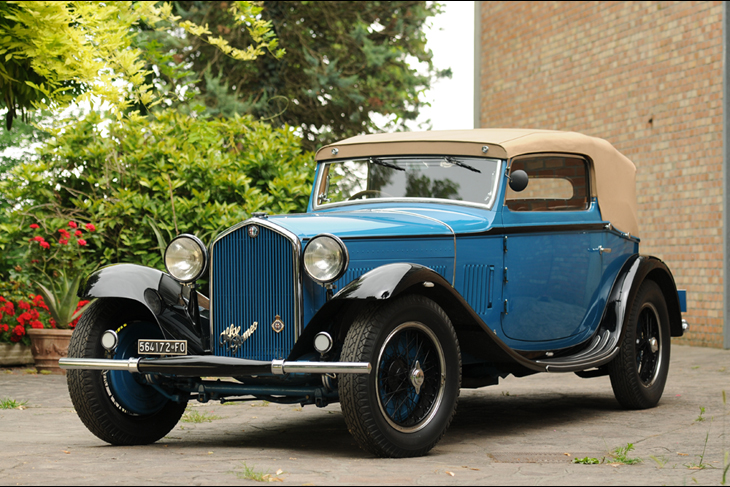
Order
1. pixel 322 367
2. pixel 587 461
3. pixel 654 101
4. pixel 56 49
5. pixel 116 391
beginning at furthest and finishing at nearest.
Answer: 1. pixel 654 101
2. pixel 56 49
3. pixel 116 391
4. pixel 587 461
5. pixel 322 367

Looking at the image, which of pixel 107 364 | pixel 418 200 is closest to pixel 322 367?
pixel 107 364

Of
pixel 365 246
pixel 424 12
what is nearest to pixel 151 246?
pixel 365 246

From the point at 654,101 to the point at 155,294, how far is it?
31.7 ft

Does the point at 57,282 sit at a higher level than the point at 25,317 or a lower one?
higher

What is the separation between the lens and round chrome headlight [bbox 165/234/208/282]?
561 centimetres

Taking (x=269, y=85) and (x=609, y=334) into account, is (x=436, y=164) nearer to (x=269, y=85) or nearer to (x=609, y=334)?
(x=609, y=334)

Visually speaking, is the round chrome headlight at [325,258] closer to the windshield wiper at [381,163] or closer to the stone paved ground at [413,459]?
the stone paved ground at [413,459]

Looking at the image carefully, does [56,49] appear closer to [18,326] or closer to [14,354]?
[18,326]

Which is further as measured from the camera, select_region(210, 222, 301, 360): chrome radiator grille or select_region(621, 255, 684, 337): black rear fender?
select_region(621, 255, 684, 337): black rear fender

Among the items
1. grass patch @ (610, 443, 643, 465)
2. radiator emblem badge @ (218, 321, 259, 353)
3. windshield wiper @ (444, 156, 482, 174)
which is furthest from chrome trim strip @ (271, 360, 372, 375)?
windshield wiper @ (444, 156, 482, 174)

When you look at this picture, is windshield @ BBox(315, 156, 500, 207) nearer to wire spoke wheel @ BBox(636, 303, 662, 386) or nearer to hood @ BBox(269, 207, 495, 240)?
hood @ BBox(269, 207, 495, 240)

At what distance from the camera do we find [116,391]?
5.60m

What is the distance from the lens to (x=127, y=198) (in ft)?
32.8

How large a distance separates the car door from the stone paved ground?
71 cm
